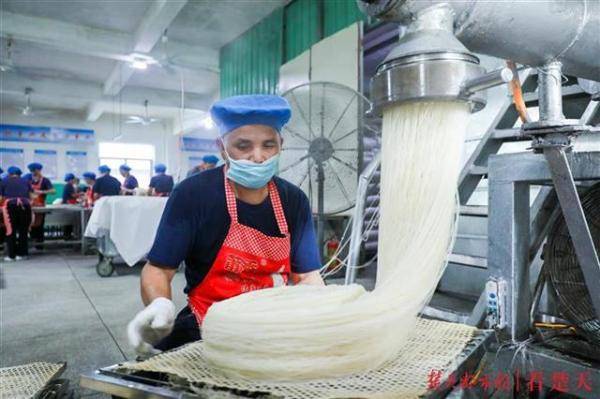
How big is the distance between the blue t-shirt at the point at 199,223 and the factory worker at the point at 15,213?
20.9 feet

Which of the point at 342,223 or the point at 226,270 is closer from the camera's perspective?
the point at 226,270

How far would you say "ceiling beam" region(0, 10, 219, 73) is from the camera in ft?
20.0

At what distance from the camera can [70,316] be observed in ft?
10.2

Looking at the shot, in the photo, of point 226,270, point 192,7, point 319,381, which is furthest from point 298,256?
point 192,7

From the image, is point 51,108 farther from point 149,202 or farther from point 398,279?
point 398,279

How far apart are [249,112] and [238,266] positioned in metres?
0.47

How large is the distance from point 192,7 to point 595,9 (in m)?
5.87

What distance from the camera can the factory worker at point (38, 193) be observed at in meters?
7.73

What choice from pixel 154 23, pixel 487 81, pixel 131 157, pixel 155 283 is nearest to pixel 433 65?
pixel 487 81

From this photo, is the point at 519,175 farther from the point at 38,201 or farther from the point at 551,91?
the point at 38,201

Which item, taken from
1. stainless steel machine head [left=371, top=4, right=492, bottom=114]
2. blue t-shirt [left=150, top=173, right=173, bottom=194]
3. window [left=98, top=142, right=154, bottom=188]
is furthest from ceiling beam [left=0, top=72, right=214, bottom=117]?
stainless steel machine head [left=371, top=4, right=492, bottom=114]

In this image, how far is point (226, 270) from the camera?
129 cm

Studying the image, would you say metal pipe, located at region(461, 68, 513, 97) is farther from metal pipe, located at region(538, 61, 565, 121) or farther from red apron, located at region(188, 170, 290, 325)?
red apron, located at region(188, 170, 290, 325)

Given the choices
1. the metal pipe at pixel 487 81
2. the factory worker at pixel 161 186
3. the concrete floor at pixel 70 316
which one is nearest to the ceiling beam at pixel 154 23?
the factory worker at pixel 161 186
